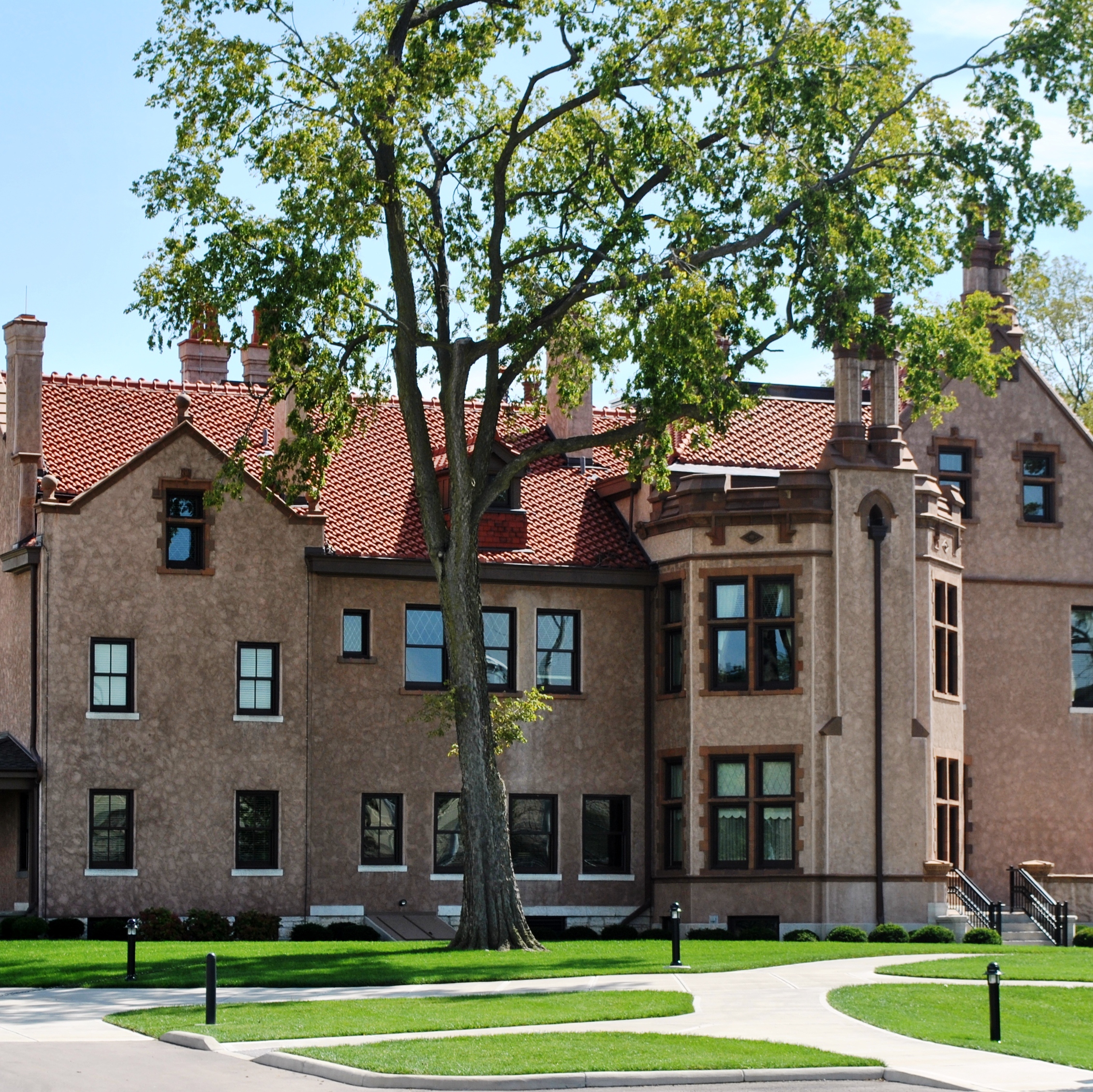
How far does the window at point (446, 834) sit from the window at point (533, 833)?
113 cm

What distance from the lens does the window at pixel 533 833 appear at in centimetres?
3800

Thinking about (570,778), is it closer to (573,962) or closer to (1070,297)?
(573,962)

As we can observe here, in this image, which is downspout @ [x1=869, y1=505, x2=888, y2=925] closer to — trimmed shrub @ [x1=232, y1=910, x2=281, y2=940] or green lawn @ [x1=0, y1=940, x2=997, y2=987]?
green lawn @ [x1=0, y1=940, x2=997, y2=987]

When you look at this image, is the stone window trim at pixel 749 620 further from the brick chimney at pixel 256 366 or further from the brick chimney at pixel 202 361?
the brick chimney at pixel 202 361

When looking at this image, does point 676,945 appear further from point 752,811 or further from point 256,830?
point 256,830

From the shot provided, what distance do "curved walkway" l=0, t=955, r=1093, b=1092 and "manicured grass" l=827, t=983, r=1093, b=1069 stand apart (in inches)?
12.6

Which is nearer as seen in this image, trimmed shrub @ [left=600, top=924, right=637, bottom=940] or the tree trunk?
the tree trunk

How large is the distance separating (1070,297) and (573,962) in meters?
39.9

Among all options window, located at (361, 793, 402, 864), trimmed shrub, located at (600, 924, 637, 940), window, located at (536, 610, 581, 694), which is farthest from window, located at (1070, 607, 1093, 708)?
window, located at (361, 793, 402, 864)

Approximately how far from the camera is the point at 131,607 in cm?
3534

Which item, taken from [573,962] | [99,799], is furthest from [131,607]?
[573,962]

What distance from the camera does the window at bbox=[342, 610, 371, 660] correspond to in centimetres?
3719

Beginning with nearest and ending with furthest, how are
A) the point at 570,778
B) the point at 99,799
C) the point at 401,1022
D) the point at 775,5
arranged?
the point at 401,1022, the point at 775,5, the point at 99,799, the point at 570,778

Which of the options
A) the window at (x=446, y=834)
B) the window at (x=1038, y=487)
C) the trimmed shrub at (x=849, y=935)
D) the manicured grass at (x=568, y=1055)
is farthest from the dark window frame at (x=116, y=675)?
the window at (x=1038, y=487)
